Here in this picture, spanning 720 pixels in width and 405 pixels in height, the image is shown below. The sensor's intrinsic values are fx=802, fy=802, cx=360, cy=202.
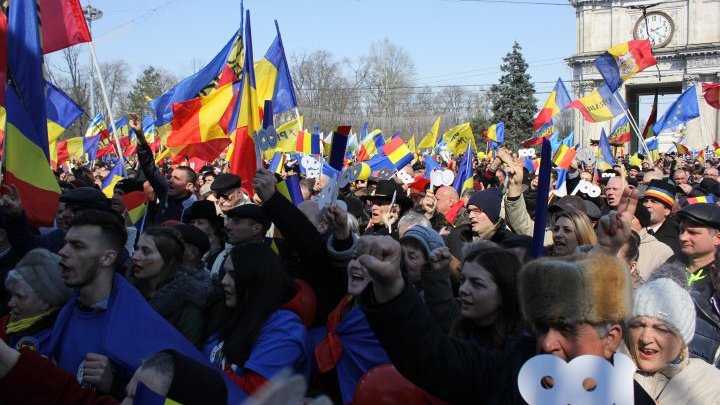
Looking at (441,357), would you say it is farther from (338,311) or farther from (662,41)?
(662,41)

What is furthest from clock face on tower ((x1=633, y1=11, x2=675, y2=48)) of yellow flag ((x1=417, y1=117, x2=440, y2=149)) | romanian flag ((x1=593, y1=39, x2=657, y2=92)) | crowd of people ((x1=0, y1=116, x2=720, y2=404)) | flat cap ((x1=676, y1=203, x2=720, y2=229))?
crowd of people ((x1=0, y1=116, x2=720, y2=404))

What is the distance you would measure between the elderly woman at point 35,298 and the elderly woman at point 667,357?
2814 millimetres

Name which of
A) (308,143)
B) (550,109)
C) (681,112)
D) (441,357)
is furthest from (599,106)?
Answer: (441,357)

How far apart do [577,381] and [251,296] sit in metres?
2.10

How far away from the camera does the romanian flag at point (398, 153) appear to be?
569 inches

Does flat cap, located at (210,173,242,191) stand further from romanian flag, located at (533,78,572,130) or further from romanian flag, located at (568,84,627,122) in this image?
romanian flag, located at (533,78,572,130)

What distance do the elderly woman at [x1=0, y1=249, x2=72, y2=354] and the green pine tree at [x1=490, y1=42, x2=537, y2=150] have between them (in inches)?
2287

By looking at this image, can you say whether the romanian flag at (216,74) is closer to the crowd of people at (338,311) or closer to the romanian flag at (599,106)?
the crowd of people at (338,311)

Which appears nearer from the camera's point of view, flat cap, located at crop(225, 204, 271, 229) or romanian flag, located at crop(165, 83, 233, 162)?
flat cap, located at crop(225, 204, 271, 229)

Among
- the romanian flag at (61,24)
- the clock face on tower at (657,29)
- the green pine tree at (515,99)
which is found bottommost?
the green pine tree at (515,99)

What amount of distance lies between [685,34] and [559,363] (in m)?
56.7

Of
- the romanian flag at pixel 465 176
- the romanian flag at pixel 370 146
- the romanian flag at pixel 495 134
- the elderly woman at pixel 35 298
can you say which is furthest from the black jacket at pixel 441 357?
the romanian flag at pixel 495 134

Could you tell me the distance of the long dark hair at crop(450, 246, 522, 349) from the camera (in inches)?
135

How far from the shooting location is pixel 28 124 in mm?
5984
